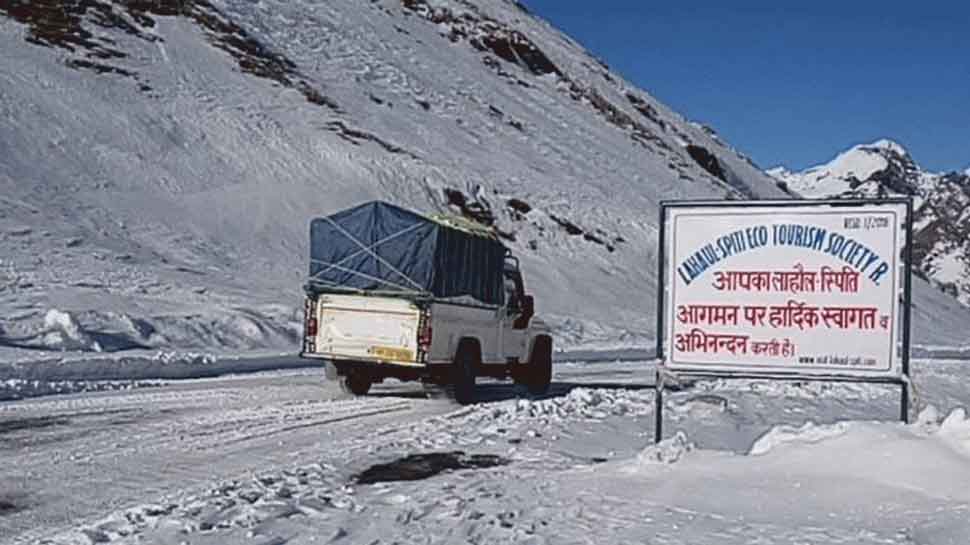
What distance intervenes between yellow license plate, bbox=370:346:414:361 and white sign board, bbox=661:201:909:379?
603 centimetres

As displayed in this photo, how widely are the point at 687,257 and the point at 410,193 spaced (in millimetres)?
41534

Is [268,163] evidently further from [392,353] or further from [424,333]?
[424,333]

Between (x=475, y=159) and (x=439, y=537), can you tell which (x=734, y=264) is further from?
(x=475, y=159)

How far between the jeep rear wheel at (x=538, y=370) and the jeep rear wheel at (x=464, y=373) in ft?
8.14

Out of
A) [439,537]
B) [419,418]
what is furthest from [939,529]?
[419,418]

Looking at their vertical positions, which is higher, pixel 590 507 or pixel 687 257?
pixel 687 257

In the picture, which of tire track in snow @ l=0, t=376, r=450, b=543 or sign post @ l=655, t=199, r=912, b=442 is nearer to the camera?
tire track in snow @ l=0, t=376, r=450, b=543

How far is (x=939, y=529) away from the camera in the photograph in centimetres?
803

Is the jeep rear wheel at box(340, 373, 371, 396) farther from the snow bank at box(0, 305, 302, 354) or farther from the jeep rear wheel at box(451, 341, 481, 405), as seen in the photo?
the snow bank at box(0, 305, 302, 354)

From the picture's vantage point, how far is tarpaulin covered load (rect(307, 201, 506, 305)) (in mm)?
17781

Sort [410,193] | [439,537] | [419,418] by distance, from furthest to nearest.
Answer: [410,193]
[419,418]
[439,537]

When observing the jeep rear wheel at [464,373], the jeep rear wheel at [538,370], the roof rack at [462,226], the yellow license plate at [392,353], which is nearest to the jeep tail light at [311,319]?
the yellow license plate at [392,353]

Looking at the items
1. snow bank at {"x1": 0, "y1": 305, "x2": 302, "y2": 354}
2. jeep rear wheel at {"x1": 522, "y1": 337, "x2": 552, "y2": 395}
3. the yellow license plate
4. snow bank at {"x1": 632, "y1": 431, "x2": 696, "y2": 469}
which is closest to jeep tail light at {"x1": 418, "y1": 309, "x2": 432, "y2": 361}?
the yellow license plate

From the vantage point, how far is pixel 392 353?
17.3m
